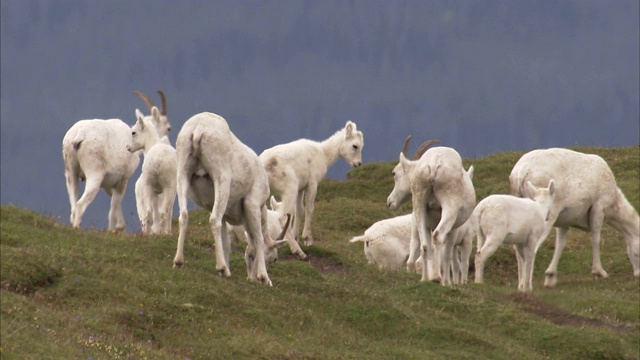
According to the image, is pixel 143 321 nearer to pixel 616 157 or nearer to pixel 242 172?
pixel 242 172

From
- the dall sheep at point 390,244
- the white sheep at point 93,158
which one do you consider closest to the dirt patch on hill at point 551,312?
the dall sheep at point 390,244

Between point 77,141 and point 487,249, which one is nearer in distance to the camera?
point 77,141

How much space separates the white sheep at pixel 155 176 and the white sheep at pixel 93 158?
0.44m

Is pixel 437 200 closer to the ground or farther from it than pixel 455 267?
farther from it

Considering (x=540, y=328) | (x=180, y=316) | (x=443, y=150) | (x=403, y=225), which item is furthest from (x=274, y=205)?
(x=180, y=316)

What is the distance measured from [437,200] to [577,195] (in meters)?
6.70

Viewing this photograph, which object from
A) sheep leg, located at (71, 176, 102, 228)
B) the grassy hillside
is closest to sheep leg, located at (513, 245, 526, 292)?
the grassy hillside

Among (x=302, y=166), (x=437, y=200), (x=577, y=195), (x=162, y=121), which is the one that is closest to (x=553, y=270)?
(x=577, y=195)

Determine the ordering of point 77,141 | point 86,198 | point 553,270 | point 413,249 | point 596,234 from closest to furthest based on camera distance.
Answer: point 86,198, point 77,141, point 413,249, point 553,270, point 596,234

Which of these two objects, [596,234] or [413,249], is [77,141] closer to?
[413,249]

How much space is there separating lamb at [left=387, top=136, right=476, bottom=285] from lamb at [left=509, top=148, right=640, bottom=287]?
5.43 meters

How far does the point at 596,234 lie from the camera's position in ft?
91.5

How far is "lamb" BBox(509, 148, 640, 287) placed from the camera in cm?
2741

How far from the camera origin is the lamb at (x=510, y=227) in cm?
2377
